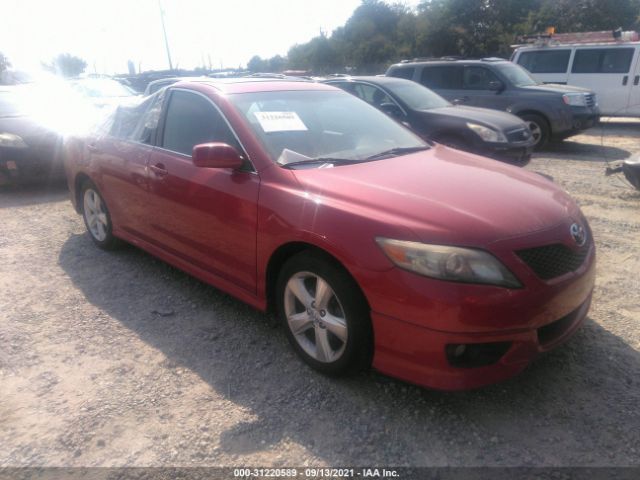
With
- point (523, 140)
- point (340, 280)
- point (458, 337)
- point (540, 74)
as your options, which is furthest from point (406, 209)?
point (540, 74)

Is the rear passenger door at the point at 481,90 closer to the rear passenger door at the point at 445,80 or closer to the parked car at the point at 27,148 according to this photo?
the rear passenger door at the point at 445,80

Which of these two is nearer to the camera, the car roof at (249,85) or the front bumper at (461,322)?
the front bumper at (461,322)

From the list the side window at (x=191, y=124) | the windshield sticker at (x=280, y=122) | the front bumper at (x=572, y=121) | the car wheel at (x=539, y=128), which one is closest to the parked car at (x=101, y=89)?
the side window at (x=191, y=124)

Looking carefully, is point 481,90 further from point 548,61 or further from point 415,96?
point 548,61

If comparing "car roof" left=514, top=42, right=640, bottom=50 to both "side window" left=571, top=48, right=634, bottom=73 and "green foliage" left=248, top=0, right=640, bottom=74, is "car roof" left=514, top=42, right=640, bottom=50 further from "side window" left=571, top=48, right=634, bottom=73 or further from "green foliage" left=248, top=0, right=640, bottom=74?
"green foliage" left=248, top=0, right=640, bottom=74

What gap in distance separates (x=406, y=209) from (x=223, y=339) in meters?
1.54

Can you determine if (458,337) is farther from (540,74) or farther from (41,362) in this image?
(540,74)

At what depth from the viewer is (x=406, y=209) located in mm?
2322

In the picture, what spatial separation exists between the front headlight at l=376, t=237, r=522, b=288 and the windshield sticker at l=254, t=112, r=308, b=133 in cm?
134

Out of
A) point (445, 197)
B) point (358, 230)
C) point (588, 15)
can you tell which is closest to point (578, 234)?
point (445, 197)

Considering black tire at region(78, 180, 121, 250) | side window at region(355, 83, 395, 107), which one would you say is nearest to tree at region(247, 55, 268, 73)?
side window at region(355, 83, 395, 107)

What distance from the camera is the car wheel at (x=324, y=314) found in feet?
7.80

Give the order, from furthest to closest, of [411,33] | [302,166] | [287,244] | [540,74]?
1. [411,33]
2. [540,74]
3. [302,166]
4. [287,244]

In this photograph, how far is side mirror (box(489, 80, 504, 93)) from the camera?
383 inches
